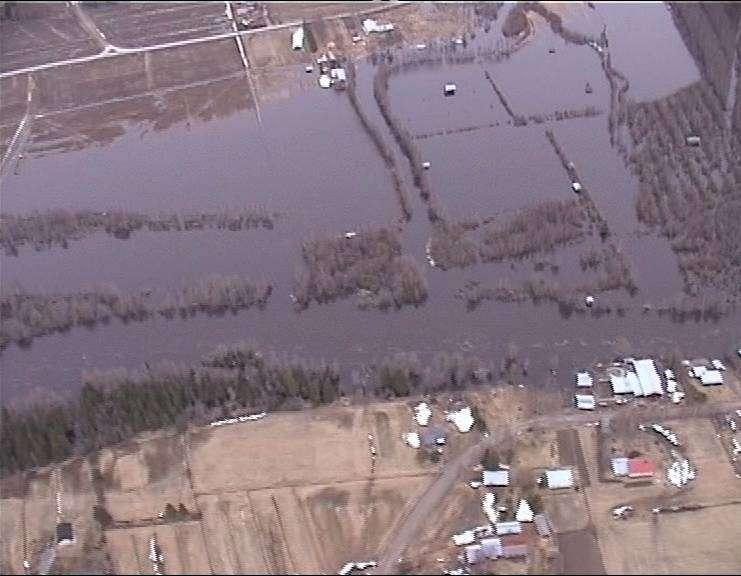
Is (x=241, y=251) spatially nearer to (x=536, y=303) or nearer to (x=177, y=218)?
(x=177, y=218)

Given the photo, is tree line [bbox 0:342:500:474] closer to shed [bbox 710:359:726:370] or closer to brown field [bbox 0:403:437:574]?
brown field [bbox 0:403:437:574]

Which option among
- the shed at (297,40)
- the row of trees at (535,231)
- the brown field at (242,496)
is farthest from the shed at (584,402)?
the shed at (297,40)

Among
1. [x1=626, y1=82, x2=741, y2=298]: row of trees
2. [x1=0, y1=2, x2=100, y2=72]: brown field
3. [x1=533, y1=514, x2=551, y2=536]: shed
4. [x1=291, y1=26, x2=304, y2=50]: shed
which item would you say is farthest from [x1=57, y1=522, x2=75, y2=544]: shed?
[x1=291, y1=26, x2=304, y2=50]: shed

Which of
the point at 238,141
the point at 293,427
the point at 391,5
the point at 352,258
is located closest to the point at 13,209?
the point at 238,141

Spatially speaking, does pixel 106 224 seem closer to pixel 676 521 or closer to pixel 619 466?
pixel 619 466

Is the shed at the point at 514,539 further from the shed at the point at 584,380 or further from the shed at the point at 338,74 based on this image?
the shed at the point at 338,74

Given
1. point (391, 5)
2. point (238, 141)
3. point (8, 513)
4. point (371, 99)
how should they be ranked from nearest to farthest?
point (8, 513) < point (238, 141) < point (371, 99) < point (391, 5)
